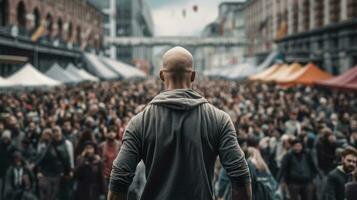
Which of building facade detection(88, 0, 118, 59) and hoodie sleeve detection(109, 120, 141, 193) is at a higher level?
building facade detection(88, 0, 118, 59)

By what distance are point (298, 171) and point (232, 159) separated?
22.8 feet

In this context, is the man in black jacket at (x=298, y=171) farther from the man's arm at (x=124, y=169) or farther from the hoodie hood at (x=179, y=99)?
the man's arm at (x=124, y=169)

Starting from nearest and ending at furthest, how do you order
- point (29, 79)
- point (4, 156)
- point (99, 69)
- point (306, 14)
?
point (4, 156)
point (29, 79)
point (306, 14)
point (99, 69)

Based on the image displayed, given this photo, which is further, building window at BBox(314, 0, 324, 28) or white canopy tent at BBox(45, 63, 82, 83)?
building window at BBox(314, 0, 324, 28)

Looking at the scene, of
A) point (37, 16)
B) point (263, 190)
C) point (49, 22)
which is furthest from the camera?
point (49, 22)

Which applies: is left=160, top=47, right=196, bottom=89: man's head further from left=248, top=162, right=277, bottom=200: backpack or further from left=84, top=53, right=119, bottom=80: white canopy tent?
left=84, top=53, right=119, bottom=80: white canopy tent

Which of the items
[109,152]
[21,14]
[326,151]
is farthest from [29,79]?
[21,14]

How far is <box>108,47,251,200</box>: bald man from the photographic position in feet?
10.6

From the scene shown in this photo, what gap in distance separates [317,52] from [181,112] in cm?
3941

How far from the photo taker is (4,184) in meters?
10.5

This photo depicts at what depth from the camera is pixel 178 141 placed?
3.27 meters

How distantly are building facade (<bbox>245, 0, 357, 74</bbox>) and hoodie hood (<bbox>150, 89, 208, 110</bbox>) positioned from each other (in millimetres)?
30709

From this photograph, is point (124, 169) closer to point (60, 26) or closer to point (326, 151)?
point (326, 151)

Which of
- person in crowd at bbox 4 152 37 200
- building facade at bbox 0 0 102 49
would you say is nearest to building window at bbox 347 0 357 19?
building facade at bbox 0 0 102 49
